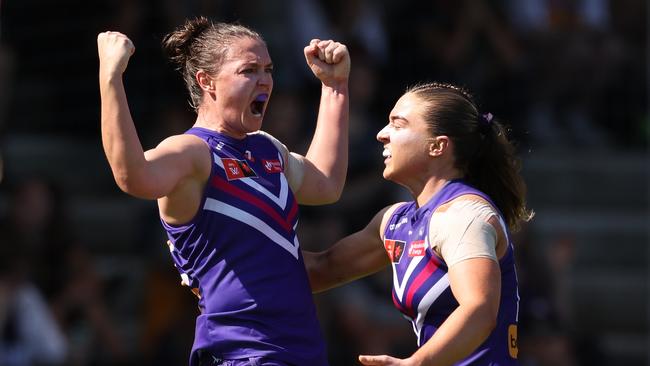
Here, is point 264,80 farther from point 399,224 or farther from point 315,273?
point 315,273

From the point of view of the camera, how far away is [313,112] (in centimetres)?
932

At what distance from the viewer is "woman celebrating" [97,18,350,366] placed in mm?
4176

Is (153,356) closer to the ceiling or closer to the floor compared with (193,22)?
closer to the floor

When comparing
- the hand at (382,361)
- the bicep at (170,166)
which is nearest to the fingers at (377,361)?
the hand at (382,361)

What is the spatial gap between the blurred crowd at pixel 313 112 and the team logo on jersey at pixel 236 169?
3.67 meters

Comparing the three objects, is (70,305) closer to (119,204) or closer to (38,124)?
(119,204)

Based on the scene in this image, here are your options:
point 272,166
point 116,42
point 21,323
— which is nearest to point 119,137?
point 116,42

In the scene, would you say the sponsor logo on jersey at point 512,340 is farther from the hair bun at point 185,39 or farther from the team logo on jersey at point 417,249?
the hair bun at point 185,39

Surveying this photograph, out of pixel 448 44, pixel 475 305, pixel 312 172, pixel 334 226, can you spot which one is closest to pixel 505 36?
pixel 448 44

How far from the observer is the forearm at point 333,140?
16.3 feet

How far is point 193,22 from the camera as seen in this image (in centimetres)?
464

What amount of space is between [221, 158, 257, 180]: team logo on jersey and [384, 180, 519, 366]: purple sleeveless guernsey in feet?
1.83

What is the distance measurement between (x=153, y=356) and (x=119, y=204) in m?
1.83

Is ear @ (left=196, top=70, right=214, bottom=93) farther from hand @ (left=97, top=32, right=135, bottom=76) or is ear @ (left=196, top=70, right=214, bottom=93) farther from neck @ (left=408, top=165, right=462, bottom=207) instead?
neck @ (left=408, top=165, right=462, bottom=207)
